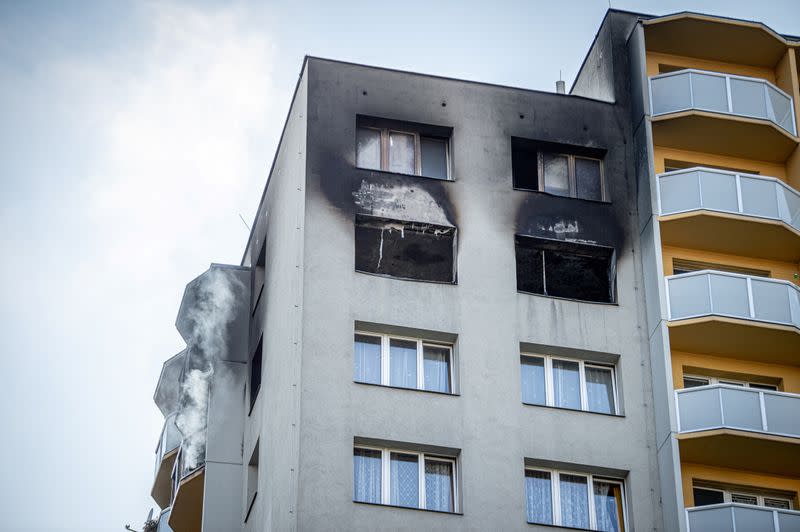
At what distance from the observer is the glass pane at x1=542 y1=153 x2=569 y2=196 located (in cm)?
3903

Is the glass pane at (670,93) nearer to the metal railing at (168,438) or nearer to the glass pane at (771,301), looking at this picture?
the glass pane at (771,301)

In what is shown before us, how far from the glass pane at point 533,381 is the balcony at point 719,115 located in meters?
7.95

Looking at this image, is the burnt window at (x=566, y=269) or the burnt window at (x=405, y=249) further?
the burnt window at (x=566, y=269)

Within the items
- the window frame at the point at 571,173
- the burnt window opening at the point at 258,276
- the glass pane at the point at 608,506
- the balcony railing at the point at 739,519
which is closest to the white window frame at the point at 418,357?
the glass pane at the point at 608,506

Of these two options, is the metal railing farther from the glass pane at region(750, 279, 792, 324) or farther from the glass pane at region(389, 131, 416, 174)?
the glass pane at region(750, 279, 792, 324)

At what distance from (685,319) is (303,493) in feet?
35.4

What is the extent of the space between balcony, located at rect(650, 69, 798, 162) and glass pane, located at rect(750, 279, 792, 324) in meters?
4.74

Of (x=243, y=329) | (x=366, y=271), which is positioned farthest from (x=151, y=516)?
(x=366, y=271)

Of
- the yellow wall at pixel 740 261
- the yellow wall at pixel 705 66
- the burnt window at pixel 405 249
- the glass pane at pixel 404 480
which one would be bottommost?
the glass pane at pixel 404 480

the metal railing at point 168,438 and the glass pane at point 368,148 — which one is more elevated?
the glass pane at point 368,148

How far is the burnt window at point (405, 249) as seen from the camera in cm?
3641

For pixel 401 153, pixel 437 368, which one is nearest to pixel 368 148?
pixel 401 153

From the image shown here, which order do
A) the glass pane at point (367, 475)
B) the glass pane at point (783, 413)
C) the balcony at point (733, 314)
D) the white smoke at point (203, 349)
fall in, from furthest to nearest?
the white smoke at point (203, 349) < the balcony at point (733, 314) < the glass pane at point (783, 413) < the glass pane at point (367, 475)

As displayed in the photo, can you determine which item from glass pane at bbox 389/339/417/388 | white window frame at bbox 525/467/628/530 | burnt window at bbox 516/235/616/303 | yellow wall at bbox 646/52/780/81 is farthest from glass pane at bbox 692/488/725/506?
yellow wall at bbox 646/52/780/81
